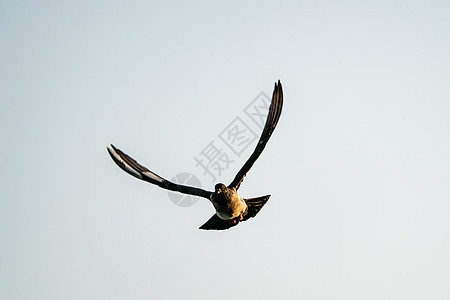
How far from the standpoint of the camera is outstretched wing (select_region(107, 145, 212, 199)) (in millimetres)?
13414

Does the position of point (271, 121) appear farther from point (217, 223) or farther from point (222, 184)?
point (217, 223)

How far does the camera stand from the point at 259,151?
1394 cm

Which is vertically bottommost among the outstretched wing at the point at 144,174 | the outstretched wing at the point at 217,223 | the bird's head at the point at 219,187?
the outstretched wing at the point at 217,223

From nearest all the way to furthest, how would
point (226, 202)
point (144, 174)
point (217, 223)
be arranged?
point (144, 174)
point (226, 202)
point (217, 223)

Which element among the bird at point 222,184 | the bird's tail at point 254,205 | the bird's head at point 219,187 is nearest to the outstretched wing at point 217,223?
the bird at point 222,184

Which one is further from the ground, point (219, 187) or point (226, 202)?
point (219, 187)

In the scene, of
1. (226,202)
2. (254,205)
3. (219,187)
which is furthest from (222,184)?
(254,205)

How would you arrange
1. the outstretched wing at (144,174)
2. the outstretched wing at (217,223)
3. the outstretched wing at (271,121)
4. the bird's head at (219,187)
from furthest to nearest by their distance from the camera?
the outstretched wing at (217,223), the outstretched wing at (271,121), the bird's head at (219,187), the outstretched wing at (144,174)

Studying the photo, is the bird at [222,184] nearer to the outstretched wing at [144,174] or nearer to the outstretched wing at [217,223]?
the outstretched wing at [144,174]

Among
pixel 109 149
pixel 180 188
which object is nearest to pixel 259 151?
pixel 180 188

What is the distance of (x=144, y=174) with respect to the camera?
13539 mm

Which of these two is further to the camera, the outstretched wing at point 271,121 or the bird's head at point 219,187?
the outstretched wing at point 271,121

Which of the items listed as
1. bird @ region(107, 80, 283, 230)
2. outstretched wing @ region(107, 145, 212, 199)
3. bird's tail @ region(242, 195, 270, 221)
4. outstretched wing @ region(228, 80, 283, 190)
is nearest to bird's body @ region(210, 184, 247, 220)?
bird @ region(107, 80, 283, 230)

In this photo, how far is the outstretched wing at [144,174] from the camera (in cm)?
1341
